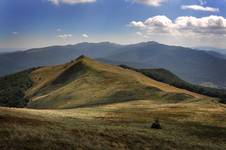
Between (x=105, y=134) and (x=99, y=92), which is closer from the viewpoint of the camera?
(x=105, y=134)

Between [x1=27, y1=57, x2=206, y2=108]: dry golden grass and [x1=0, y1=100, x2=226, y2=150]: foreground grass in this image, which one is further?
[x1=27, y1=57, x2=206, y2=108]: dry golden grass

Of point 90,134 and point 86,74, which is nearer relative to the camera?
point 90,134

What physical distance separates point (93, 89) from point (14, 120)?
10423cm

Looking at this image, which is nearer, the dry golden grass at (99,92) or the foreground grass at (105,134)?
the foreground grass at (105,134)

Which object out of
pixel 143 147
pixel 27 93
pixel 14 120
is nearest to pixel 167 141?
pixel 143 147

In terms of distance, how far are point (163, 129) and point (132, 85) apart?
299 ft

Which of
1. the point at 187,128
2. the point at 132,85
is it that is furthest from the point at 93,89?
the point at 187,128

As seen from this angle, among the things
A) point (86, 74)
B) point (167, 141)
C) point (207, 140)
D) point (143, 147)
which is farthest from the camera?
point (86, 74)

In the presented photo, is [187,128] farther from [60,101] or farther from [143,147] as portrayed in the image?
[60,101]

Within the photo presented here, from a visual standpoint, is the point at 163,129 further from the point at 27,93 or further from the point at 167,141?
the point at 27,93

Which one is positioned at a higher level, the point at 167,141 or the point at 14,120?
the point at 14,120

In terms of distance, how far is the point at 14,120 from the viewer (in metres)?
39.8

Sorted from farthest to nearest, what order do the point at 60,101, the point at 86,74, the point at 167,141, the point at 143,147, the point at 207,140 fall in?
the point at 86,74 → the point at 60,101 → the point at 207,140 → the point at 167,141 → the point at 143,147

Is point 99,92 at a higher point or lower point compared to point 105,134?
lower
